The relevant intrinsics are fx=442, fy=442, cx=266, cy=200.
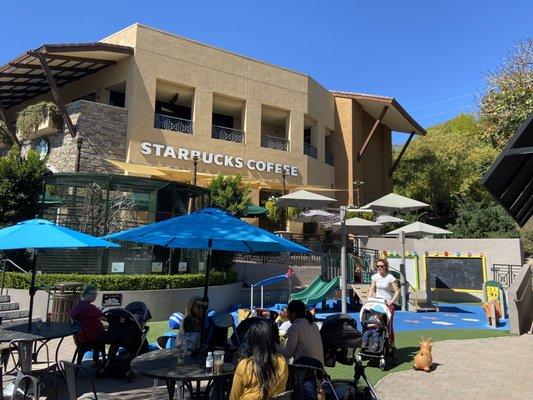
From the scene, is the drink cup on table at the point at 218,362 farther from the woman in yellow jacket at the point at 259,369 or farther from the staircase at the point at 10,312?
the staircase at the point at 10,312

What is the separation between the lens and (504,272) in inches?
601

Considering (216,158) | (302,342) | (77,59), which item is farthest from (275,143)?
(302,342)

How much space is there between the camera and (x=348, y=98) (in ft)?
94.1

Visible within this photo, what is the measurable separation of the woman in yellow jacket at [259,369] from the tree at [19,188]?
35.7 feet

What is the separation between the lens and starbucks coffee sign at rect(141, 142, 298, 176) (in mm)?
20125

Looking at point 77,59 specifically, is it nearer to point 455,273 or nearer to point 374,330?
point 455,273

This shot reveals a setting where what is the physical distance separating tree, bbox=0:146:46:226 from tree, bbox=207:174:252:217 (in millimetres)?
5910

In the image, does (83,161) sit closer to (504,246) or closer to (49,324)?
(49,324)

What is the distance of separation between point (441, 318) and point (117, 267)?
29.2 feet

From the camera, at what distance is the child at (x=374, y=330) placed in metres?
6.71

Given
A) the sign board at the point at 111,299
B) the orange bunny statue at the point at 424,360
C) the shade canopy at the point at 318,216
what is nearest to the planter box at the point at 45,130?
the shade canopy at the point at 318,216

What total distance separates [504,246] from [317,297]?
7.78 m

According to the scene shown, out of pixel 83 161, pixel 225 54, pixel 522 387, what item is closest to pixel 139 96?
pixel 83 161

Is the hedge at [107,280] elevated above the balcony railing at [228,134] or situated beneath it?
situated beneath
